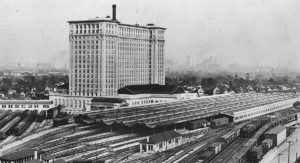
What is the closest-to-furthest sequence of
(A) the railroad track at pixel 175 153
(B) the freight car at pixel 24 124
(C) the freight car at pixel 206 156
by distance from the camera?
(C) the freight car at pixel 206 156 → (A) the railroad track at pixel 175 153 → (B) the freight car at pixel 24 124

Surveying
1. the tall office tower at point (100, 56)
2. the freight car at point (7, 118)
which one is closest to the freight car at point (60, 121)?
the freight car at point (7, 118)

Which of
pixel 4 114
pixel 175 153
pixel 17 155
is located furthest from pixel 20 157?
pixel 4 114

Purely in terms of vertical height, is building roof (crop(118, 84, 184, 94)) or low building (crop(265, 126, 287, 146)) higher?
building roof (crop(118, 84, 184, 94))

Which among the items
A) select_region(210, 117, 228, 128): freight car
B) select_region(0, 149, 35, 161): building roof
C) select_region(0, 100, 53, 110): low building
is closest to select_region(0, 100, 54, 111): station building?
select_region(0, 100, 53, 110): low building

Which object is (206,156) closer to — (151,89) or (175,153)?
(175,153)

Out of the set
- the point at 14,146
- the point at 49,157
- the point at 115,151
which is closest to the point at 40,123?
the point at 14,146

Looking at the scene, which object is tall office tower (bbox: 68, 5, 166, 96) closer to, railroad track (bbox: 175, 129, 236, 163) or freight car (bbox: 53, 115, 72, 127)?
freight car (bbox: 53, 115, 72, 127)

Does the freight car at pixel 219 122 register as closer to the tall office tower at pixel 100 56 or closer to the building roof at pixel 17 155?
the tall office tower at pixel 100 56

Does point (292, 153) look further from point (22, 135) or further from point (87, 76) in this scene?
point (87, 76)
